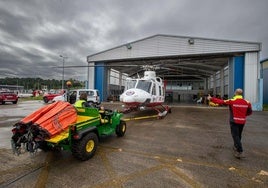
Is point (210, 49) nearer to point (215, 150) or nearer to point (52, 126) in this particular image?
point (215, 150)

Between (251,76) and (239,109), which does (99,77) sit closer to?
(251,76)

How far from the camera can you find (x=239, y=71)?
17.4 metres

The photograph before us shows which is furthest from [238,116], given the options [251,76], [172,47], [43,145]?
[172,47]

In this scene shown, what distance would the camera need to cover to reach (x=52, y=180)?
10.3 feet

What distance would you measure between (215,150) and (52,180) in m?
4.09

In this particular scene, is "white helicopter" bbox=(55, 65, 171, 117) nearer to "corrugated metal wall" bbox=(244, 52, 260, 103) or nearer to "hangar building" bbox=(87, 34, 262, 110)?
"hangar building" bbox=(87, 34, 262, 110)

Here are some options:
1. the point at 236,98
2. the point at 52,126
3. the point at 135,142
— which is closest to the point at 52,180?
the point at 52,126

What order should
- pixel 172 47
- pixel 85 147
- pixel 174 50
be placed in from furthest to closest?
pixel 172 47 < pixel 174 50 < pixel 85 147

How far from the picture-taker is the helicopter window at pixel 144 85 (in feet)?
34.9

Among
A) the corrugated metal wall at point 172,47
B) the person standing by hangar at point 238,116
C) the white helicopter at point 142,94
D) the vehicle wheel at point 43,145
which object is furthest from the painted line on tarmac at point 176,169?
the corrugated metal wall at point 172,47

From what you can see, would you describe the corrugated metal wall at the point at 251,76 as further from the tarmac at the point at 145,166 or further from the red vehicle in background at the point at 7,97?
the red vehicle in background at the point at 7,97

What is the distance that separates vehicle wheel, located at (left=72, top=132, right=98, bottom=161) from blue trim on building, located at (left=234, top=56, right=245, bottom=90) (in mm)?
17246

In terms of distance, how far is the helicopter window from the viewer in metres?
10.6

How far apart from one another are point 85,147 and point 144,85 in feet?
23.9
